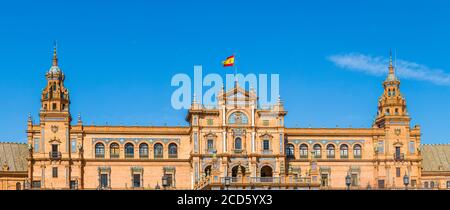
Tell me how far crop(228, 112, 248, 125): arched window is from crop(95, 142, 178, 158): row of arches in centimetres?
814

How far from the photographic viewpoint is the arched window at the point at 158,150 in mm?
105812

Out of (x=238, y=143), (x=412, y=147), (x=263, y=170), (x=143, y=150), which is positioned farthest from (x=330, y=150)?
(x=143, y=150)

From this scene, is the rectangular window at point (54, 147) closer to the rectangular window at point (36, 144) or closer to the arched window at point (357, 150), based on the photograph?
the rectangular window at point (36, 144)

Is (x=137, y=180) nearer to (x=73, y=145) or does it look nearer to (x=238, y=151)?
(x=73, y=145)

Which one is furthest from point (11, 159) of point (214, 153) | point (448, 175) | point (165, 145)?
point (448, 175)

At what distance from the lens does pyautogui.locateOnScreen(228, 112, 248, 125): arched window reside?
104m

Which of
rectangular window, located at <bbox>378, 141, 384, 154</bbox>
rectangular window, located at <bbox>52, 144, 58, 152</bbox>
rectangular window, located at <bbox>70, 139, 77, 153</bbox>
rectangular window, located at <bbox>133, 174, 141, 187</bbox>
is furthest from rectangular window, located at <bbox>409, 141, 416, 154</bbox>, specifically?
rectangular window, located at <bbox>52, 144, 58, 152</bbox>

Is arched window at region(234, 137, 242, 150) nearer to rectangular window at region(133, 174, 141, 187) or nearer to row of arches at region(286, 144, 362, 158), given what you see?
row of arches at region(286, 144, 362, 158)

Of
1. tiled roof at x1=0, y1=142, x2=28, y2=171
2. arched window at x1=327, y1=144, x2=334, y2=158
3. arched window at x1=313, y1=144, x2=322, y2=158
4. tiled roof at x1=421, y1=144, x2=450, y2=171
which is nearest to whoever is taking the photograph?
tiled roof at x1=0, y1=142, x2=28, y2=171

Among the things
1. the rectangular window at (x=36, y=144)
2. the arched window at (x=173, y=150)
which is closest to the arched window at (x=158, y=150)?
the arched window at (x=173, y=150)

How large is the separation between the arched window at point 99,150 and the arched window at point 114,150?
91 centimetres
